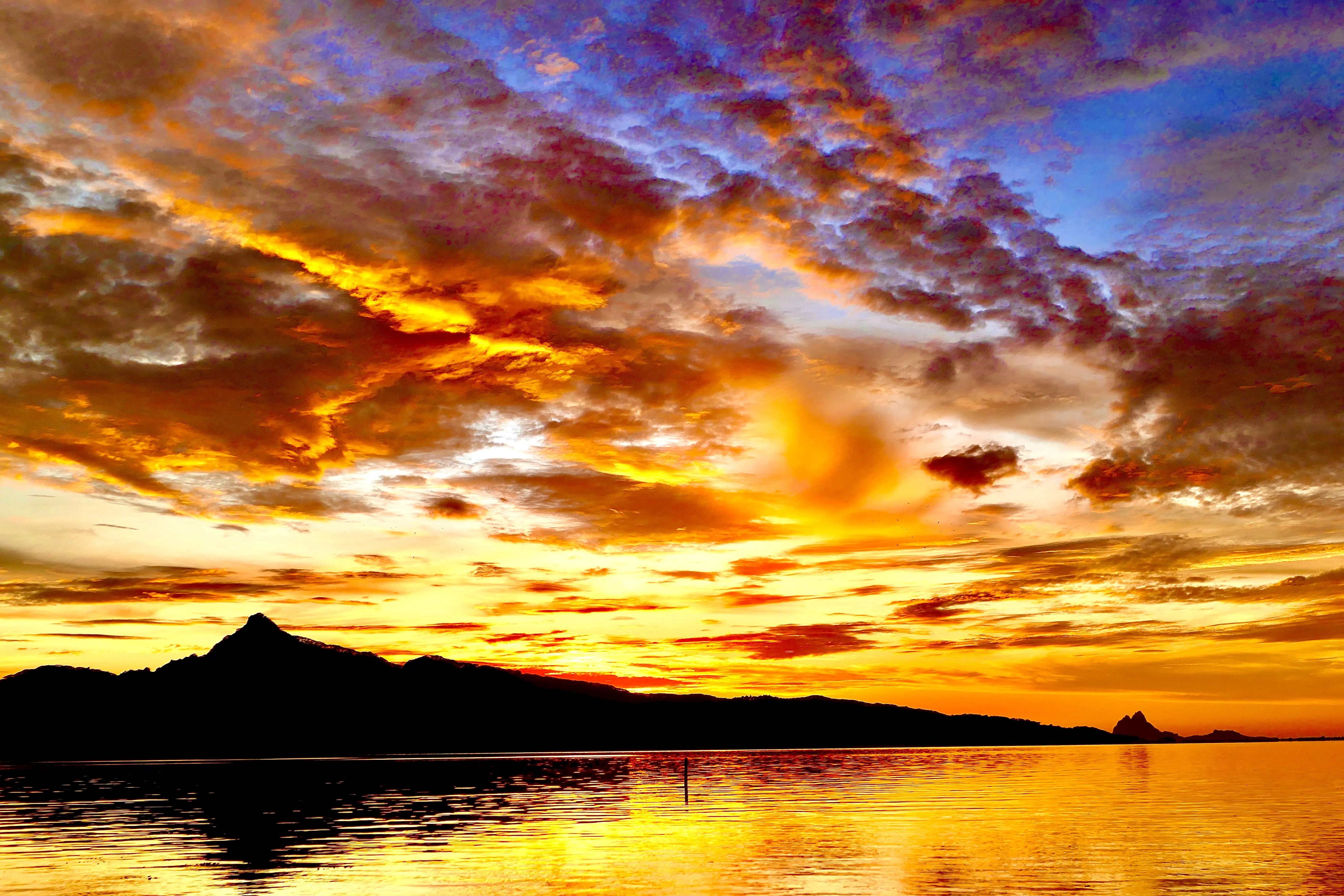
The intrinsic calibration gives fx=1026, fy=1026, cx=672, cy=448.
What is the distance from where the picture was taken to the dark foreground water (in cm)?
3894

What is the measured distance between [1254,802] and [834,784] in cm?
3884

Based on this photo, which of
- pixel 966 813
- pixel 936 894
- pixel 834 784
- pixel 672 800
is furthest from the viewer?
pixel 834 784

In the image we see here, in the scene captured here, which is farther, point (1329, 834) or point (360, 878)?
point (1329, 834)

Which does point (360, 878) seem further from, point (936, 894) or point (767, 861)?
point (936, 894)

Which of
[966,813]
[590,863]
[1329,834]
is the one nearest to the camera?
[590,863]

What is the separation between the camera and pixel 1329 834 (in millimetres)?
57625

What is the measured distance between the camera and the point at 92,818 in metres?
71.0

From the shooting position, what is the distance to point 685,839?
54.2 m

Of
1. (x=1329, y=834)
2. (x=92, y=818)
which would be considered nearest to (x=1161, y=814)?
(x=1329, y=834)

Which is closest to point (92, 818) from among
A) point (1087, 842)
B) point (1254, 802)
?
point (1087, 842)

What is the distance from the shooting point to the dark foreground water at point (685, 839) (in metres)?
38.9

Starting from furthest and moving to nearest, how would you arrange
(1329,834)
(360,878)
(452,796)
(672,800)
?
(452,796)
(672,800)
(1329,834)
(360,878)

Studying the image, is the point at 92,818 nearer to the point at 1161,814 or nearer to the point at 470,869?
the point at 470,869

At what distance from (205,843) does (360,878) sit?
18592 mm
